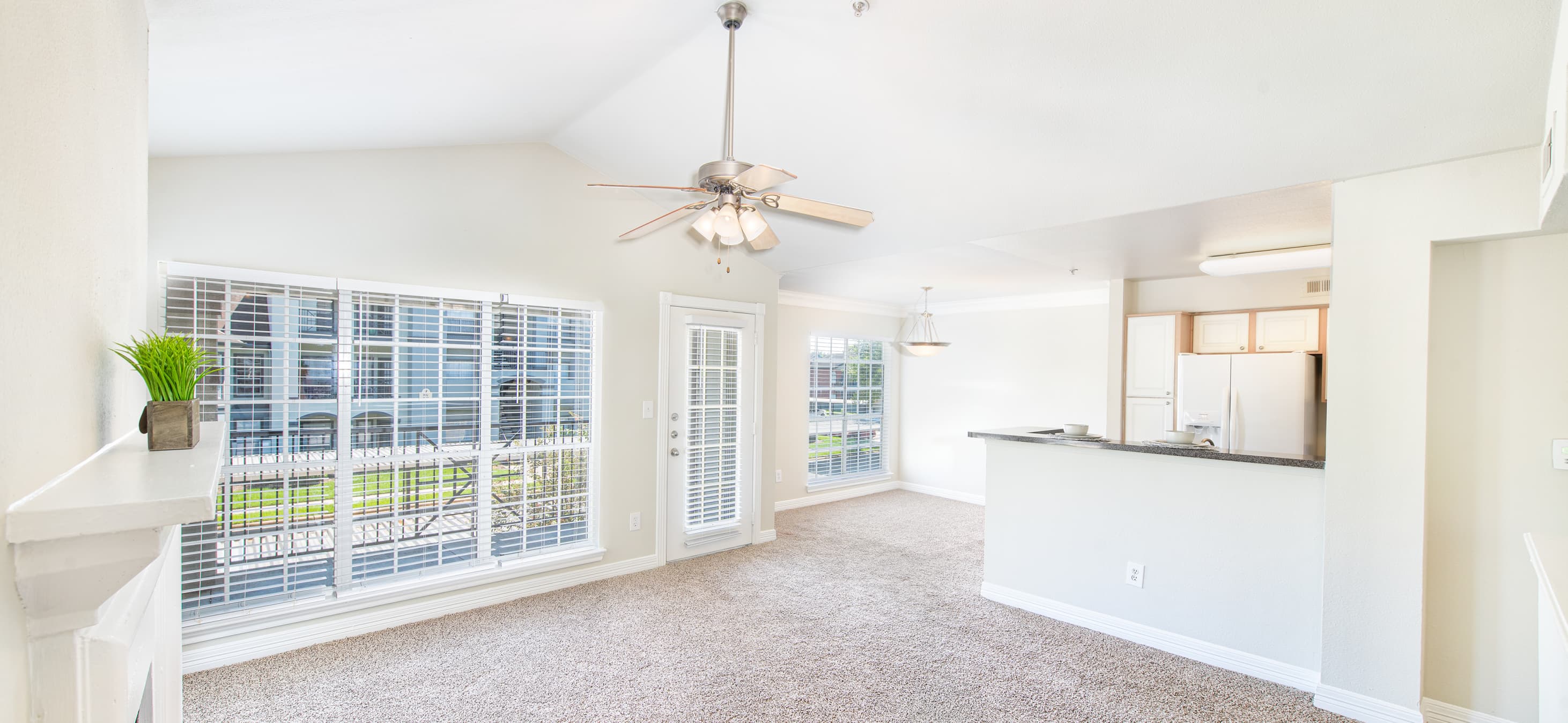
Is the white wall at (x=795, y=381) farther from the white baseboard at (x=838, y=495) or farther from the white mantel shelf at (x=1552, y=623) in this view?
the white mantel shelf at (x=1552, y=623)

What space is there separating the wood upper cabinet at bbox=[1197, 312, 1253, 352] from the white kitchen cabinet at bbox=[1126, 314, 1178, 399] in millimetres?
175

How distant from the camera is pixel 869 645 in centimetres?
323

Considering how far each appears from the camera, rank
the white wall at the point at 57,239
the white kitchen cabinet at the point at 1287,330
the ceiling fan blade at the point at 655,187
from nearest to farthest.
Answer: the white wall at the point at 57,239 → the ceiling fan blade at the point at 655,187 → the white kitchen cabinet at the point at 1287,330

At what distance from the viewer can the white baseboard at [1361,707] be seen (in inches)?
99.3

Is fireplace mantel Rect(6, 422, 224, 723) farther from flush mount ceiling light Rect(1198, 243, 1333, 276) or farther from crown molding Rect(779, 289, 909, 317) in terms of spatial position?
crown molding Rect(779, 289, 909, 317)

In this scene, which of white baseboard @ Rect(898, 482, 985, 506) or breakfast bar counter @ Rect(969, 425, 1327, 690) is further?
Answer: white baseboard @ Rect(898, 482, 985, 506)

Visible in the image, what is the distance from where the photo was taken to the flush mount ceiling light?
3715mm

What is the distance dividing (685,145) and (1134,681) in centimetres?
341

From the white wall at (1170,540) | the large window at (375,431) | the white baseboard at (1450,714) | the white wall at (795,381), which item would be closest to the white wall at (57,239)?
the large window at (375,431)

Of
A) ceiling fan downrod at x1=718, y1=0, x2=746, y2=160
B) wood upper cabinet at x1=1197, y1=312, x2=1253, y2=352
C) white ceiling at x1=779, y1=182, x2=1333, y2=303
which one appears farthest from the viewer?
wood upper cabinet at x1=1197, y1=312, x2=1253, y2=352

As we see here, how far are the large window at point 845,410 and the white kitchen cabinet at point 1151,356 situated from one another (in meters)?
2.88

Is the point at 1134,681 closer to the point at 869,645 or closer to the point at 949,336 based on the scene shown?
the point at 869,645

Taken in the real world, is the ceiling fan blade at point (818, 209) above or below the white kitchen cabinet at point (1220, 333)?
above

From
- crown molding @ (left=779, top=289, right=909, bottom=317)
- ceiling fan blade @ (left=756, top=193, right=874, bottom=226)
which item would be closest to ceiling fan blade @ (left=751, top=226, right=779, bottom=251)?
ceiling fan blade @ (left=756, top=193, right=874, bottom=226)
